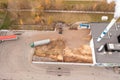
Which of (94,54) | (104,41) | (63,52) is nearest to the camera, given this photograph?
(94,54)

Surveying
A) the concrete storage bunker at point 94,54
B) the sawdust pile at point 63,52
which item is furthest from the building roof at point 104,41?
the sawdust pile at point 63,52

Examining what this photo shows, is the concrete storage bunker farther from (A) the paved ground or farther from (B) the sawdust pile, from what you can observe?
(A) the paved ground

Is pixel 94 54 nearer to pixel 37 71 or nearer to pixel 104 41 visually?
pixel 104 41

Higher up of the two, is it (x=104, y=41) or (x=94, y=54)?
(x=104, y=41)

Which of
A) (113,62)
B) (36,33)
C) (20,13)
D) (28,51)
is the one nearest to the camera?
(113,62)

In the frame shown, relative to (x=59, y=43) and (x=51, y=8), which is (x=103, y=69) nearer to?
(x=59, y=43)

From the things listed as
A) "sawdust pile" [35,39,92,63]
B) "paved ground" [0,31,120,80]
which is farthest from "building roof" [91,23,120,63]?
"paved ground" [0,31,120,80]

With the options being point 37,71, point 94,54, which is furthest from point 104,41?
point 37,71

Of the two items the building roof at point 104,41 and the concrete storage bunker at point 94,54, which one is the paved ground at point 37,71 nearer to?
the concrete storage bunker at point 94,54

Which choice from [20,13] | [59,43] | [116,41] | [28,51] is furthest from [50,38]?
[116,41]
